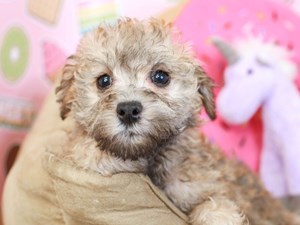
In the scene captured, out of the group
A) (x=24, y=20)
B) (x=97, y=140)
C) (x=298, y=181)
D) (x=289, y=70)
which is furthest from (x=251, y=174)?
(x=24, y=20)

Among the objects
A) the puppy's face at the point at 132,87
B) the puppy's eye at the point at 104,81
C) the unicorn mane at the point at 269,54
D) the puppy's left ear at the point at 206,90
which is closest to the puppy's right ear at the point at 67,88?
the puppy's face at the point at 132,87

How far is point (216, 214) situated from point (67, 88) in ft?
2.15

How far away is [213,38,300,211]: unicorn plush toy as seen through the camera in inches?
97.9

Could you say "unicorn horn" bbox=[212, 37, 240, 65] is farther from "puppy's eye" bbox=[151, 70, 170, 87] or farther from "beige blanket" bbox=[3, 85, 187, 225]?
"beige blanket" bbox=[3, 85, 187, 225]

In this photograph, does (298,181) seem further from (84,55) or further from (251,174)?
(84,55)

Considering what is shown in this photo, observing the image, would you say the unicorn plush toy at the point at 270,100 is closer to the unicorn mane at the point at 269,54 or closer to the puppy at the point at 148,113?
the unicorn mane at the point at 269,54

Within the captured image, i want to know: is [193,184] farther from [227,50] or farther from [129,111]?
[227,50]

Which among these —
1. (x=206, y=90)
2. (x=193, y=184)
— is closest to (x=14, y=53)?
(x=206, y=90)

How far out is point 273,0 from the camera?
302 cm

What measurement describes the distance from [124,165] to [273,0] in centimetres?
170

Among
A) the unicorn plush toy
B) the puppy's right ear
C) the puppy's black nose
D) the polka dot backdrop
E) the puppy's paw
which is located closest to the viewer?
the puppy's black nose

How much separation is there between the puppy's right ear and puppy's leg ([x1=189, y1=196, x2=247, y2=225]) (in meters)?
0.55

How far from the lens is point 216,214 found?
5.64ft

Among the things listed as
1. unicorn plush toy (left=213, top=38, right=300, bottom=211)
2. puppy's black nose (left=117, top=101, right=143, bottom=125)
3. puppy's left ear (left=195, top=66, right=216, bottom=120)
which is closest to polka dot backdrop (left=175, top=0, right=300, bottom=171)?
unicorn plush toy (left=213, top=38, right=300, bottom=211)
